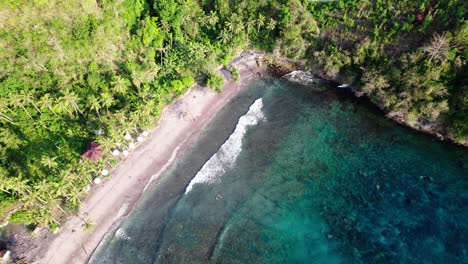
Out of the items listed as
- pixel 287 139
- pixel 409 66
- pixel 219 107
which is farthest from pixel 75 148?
pixel 409 66

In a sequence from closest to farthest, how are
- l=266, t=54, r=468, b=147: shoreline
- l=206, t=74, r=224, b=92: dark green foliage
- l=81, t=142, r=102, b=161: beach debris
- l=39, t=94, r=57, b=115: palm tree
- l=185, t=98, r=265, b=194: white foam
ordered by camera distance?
1. l=81, t=142, r=102, b=161: beach debris
2. l=39, t=94, r=57, b=115: palm tree
3. l=185, t=98, r=265, b=194: white foam
4. l=266, t=54, r=468, b=147: shoreline
5. l=206, t=74, r=224, b=92: dark green foliage

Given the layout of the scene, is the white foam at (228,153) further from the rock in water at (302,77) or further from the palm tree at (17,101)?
the palm tree at (17,101)

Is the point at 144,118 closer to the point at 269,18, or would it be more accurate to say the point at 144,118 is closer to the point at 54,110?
the point at 54,110

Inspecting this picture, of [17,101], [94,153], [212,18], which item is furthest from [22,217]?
[212,18]

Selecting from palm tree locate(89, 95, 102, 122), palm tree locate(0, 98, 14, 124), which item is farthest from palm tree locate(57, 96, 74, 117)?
palm tree locate(0, 98, 14, 124)

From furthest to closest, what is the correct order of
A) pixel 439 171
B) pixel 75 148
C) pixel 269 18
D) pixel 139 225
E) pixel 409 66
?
pixel 269 18 → pixel 409 66 → pixel 439 171 → pixel 75 148 → pixel 139 225

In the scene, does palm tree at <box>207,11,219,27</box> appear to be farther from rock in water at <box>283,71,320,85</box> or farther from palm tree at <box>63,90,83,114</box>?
palm tree at <box>63,90,83,114</box>

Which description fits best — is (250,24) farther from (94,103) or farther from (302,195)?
(302,195)
